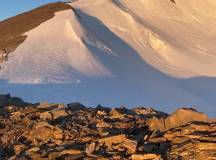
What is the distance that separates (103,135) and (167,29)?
6268cm

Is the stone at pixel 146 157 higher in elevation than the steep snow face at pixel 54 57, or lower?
lower

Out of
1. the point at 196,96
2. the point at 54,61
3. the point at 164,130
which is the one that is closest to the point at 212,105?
the point at 196,96

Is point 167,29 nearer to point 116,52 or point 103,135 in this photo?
point 116,52

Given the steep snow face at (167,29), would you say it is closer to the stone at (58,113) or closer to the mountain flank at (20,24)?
the mountain flank at (20,24)

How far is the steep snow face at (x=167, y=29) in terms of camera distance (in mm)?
67312

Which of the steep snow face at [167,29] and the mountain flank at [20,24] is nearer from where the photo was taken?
the mountain flank at [20,24]

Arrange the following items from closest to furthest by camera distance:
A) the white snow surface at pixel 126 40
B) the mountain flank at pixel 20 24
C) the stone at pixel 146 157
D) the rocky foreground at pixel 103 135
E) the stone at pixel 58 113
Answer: the stone at pixel 146 157
the rocky foreground at pixel 103 135
the stone at pixel 58 113
the white snow surface at pixel 126 40
the mountain flank at pixel 20 24

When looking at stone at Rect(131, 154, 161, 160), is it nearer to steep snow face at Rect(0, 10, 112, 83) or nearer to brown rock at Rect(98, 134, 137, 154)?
brown rock at Rect(98, 134, 137, 154)

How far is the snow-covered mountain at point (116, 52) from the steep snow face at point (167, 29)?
11 centimetres

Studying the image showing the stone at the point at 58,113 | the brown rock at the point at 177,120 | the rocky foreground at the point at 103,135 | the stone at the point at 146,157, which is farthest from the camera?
the stone at the point at 58,113

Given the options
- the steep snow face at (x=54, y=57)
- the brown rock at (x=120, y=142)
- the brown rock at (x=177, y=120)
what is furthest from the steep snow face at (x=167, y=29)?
the brown rock at (x=120, y=142)

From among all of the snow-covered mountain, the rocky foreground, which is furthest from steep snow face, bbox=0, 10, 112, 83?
the rocky foreground

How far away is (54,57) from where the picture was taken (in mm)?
56656

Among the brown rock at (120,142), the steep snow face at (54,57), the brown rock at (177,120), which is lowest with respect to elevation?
the brown rock at (120,142)
